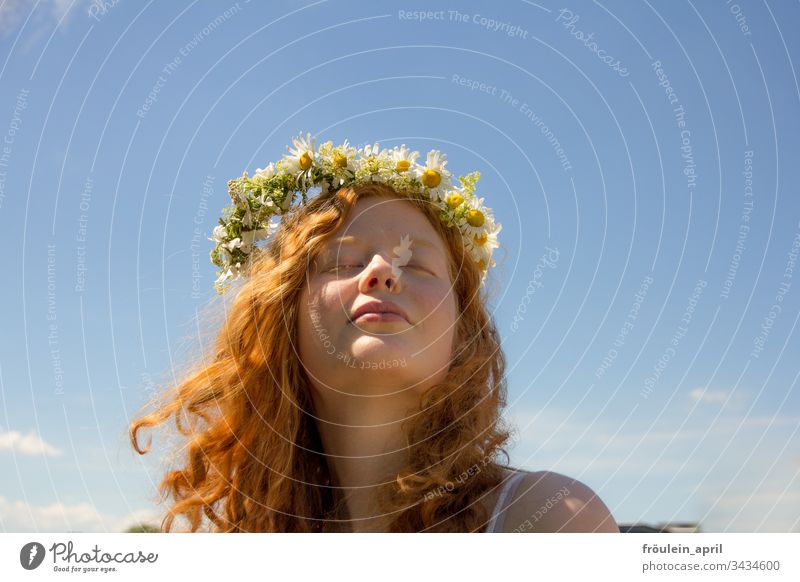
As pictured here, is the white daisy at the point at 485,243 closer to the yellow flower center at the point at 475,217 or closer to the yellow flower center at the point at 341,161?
the yellow flower center at the point at 475,217

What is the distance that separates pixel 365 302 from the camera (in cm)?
374

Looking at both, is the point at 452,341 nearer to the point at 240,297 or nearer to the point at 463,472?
the point at 463,472

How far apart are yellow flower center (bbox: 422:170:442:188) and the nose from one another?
2.57ft

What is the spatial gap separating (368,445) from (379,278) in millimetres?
847

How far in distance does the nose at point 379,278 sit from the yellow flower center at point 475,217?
874mm

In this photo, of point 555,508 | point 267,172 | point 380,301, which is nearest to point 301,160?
point 267,172

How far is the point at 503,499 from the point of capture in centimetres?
364

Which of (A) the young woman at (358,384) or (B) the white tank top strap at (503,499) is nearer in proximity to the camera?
(B) the white tank top strap at (503,499)

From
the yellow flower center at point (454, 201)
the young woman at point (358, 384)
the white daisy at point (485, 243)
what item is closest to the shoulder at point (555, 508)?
the young woman at point (358, 384)

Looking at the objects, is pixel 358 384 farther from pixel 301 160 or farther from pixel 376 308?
pixel 301 160
